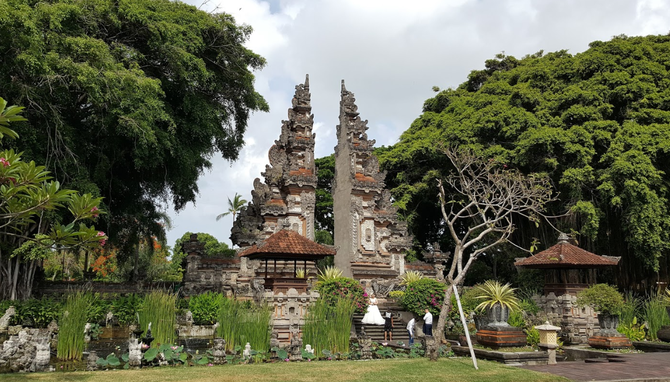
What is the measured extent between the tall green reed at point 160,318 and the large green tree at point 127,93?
16.4 feet

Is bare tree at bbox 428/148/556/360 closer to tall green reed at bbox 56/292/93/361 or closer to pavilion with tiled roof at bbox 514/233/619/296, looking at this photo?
pavilion with tiled roof at bbox 514/233/619/296

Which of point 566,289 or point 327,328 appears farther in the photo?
point 566,289

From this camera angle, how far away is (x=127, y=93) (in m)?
14.3

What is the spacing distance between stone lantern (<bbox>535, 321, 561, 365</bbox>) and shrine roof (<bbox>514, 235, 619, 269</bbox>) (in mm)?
3781

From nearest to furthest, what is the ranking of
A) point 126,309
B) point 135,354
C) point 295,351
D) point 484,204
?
point 135,354 → point 295,351 → point 484,204 → point 126,309

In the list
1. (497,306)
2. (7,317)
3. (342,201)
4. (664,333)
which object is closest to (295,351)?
(497,306)

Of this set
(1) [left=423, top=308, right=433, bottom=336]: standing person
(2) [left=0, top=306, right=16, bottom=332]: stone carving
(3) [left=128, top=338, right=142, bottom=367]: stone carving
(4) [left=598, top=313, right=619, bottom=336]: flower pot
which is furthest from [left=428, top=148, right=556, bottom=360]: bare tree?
(2) [left=0, top=306, right=16, bottom=332]: stone carving

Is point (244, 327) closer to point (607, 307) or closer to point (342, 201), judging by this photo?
point (607, 307)

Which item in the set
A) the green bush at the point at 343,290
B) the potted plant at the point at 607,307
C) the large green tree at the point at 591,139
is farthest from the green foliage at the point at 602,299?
the green bush at the point at 343,290

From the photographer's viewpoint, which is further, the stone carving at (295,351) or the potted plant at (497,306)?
the potted plant at (497,306)

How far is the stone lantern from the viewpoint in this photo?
10531mm

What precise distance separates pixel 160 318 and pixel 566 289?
1159cm

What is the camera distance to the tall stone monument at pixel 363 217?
24.2 metres

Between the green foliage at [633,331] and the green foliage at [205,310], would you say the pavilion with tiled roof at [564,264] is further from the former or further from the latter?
the green foliage at [205,310]
